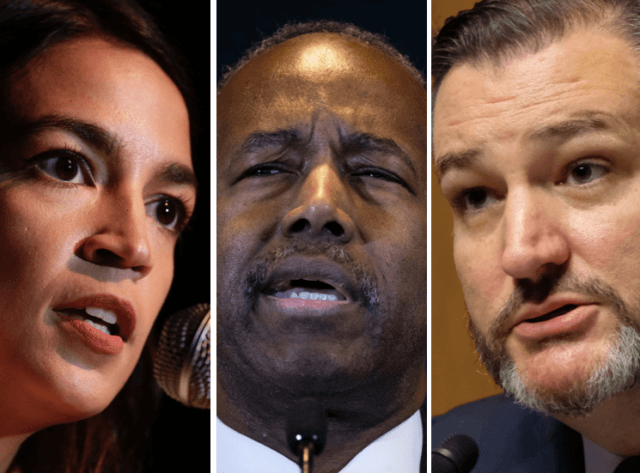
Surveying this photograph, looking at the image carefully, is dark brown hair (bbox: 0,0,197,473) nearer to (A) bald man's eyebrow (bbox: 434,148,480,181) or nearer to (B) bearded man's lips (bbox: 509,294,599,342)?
(A) bald man's eyebrow (bbox: 434,148,480,181)

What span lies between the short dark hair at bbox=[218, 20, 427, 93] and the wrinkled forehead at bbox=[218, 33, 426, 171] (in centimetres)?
2

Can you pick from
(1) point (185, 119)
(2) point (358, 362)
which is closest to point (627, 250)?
(2) point (358, 362)

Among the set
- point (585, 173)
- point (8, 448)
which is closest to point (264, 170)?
point (585, 173)

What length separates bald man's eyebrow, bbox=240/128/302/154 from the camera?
5.75ft

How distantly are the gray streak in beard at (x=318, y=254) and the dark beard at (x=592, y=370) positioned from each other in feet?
1.16

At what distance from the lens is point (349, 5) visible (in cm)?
185

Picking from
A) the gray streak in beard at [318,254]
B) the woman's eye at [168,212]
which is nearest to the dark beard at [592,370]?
the gray streak in beard at [318,254]

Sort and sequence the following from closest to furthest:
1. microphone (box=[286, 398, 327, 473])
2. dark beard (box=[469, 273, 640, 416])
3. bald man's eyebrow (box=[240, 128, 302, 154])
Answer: dark beard (box=[469, 273, 640, 416]) → microphone (box=[286, 398, 327, 473]) → bald man's eyebrow (box=[240, 128, 302, 154])

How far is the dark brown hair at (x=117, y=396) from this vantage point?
1604mm

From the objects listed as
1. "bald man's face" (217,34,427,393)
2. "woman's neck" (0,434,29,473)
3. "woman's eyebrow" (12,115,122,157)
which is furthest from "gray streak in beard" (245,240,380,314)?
"woman's neck" (0,434,29,473)

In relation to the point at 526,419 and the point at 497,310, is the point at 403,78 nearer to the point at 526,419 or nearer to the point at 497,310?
the point at 497,310

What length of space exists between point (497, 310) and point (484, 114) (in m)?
0.55

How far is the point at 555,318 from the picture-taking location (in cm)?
158

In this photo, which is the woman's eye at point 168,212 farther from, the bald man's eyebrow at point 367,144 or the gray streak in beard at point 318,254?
the bald man's eyebrow at point 367,144
